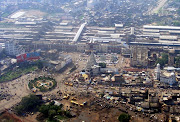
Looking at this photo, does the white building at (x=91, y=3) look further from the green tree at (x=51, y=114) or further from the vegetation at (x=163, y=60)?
the green tree at (x=51, y=114)

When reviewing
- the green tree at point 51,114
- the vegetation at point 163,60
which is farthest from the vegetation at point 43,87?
the vegetation at point 163,60

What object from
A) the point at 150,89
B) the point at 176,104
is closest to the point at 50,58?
the point at 150,89

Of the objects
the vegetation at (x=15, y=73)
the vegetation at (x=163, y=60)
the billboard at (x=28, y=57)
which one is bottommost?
the vegetation at (x=15, y=73)

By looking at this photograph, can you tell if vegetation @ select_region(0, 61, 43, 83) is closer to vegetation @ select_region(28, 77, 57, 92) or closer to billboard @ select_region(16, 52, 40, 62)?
billboard @ select_region(16, 52, 40, 62)

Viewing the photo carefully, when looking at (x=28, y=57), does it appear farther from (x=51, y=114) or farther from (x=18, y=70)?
(x=51, y=114)

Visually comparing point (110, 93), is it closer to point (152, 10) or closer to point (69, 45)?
point (69, 45)

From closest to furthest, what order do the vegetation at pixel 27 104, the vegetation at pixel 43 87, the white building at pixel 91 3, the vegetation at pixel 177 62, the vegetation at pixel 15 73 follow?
the vegetation at pixel 27 104 → the vegetation at pixel 43 87 → the vegetation at pixel 15 73 → the vegetation at pixel 177 62 → the white building at pixel 91 3
